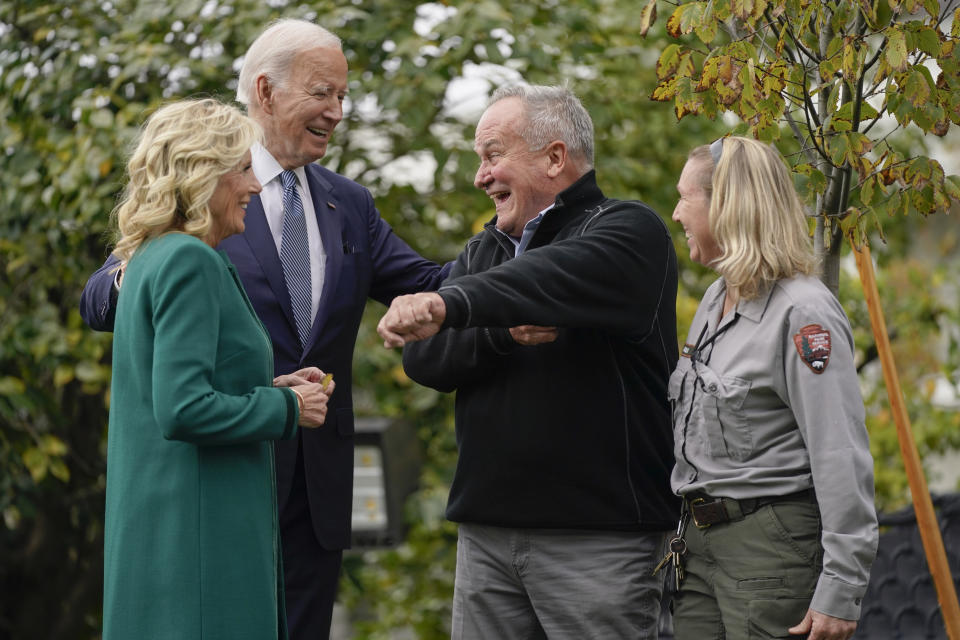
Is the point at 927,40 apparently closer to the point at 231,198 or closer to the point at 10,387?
the point at 231,198

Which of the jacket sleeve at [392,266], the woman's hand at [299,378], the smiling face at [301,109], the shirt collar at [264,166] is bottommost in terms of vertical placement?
the jacket sleeve at [392,266]

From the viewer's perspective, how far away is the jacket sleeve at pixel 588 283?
2412 millimetres

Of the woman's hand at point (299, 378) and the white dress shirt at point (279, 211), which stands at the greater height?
the white dress shirt at point (279, 211)

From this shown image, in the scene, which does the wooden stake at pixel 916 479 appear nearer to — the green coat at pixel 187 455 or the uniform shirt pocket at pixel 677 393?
the uniform shirt pocket at pixel 677 393

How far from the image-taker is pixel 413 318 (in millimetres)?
2334

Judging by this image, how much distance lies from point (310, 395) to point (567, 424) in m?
0.59

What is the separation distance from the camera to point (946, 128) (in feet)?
9.15

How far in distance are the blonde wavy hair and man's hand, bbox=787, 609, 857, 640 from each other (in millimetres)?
1400

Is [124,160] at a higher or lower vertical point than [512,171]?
lower

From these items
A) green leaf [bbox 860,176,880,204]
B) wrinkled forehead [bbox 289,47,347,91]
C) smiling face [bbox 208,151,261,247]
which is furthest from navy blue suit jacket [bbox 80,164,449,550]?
green leaf [bbox 860,176,880,204]

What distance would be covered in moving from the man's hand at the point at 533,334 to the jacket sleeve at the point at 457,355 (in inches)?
2.7

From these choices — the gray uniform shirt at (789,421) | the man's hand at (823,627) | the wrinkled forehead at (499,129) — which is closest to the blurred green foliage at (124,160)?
the wrinkled forehead at (499,129)

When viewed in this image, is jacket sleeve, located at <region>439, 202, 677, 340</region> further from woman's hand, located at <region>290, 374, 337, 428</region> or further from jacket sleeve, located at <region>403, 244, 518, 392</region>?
woman's hand, located at <region>290, 374, 337, 428</region>

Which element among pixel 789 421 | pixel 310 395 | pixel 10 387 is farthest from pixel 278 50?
pixel 10 387
